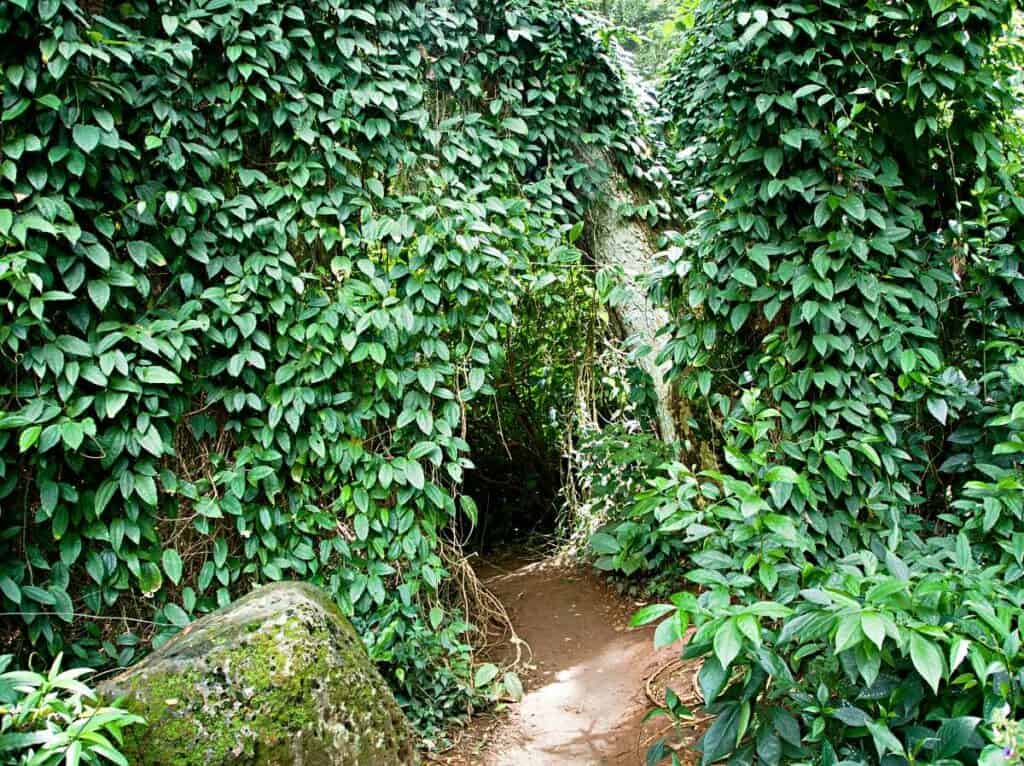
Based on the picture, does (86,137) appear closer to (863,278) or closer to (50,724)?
(50,724)

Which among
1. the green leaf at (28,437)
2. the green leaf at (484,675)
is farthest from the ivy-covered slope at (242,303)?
the green leaf at (484,675)

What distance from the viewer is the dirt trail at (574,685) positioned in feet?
9.00

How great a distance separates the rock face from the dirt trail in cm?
74

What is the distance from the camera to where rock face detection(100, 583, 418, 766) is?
1854 millimetres

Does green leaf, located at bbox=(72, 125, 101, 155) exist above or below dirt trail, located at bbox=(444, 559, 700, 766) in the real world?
above

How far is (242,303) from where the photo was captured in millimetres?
2842

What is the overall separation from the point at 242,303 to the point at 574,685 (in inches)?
88.7

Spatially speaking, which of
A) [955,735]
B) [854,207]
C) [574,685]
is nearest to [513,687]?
[574,685]

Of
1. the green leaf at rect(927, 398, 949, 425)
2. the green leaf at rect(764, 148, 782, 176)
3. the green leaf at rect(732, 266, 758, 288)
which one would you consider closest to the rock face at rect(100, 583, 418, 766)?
the green leaf at rect(732, 266, 758, 288)

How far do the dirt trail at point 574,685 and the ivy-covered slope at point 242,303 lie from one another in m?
0.32

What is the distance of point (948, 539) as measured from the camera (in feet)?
7.64

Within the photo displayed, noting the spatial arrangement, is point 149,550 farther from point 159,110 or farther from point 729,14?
point 729,14

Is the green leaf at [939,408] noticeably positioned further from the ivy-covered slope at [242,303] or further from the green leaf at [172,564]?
the green leaf at [172,564]

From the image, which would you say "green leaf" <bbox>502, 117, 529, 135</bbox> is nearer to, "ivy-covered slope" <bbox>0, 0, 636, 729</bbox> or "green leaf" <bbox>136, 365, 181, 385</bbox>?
"ivy-covered slope" <bbox>0, 0, 636, 729</bbox>
